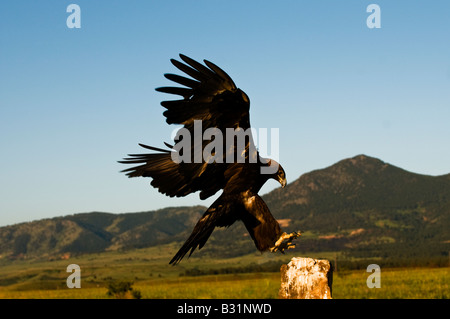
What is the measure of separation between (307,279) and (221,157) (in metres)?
2.51

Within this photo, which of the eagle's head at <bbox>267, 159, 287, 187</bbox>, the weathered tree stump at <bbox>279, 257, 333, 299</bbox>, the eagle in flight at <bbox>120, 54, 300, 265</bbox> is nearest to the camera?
the weathered tree stump at <bbox>279, 257, 333, 299</bbox>

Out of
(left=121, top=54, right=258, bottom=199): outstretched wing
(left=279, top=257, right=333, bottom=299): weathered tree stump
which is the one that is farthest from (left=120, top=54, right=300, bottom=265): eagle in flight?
(left=279, top=257, right=333, bottom=299): weathered tree stump

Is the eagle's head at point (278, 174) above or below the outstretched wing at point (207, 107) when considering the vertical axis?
below

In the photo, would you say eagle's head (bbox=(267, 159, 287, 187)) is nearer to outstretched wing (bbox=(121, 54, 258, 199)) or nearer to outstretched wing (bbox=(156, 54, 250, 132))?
outstretched wing (bbox=(121, 54, 258, 199))

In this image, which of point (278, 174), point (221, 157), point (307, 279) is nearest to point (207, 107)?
point (221, 157)

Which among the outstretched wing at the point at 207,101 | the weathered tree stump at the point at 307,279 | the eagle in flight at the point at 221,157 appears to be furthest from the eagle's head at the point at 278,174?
the weathered tree stump at the point at 307,279

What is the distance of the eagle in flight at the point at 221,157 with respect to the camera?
7.56 m

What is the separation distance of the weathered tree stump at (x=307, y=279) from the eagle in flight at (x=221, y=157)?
0.90 metres

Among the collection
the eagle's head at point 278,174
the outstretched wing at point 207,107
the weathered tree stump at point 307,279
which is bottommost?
the weathered tree stump at point 307,279

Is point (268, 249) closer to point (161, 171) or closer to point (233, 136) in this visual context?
point (233, 136)

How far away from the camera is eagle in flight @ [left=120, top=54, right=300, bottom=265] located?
756 cm

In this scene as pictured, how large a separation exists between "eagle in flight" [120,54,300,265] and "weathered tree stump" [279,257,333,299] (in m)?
0.90

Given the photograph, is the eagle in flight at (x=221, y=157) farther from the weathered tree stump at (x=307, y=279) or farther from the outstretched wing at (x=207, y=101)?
the weathered tree stump at (x=307, y=279)
